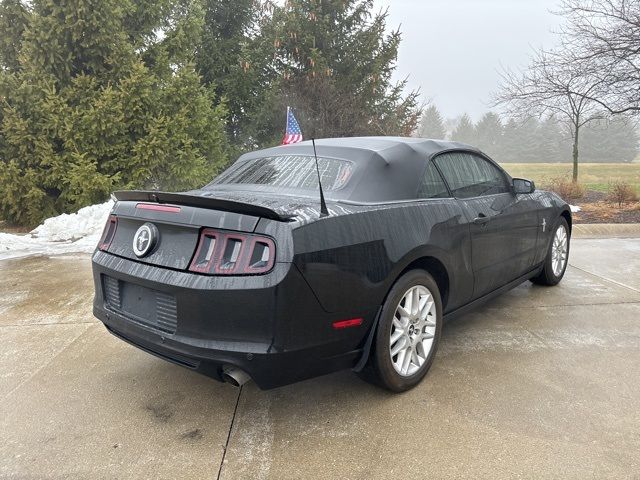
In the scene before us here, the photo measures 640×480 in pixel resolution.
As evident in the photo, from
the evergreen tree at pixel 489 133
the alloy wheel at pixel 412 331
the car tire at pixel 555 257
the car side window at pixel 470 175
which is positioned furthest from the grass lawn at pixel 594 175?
the evergreen tree at pixel 489 133

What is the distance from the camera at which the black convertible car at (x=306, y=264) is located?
2080mm

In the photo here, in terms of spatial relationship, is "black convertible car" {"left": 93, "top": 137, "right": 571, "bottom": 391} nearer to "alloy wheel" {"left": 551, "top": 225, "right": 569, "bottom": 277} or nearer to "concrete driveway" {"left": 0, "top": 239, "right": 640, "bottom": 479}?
"concrete driveway" {"left": 0, "top": 239, "right": 640, "bottom": 479}

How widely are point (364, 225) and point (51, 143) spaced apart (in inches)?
368

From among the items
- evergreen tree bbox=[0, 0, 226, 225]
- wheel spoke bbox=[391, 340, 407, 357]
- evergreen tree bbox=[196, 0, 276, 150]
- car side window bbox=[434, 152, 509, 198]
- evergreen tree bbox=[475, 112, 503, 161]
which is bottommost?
wheel spoke bbox=[391, 340, 407, 357]

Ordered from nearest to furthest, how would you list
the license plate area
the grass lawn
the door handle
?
the license plate area
the door handle
the grass lawn

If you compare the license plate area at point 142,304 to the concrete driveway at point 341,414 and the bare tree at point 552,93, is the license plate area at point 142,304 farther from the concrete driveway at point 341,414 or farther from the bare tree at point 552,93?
the bare tree at point 552,93

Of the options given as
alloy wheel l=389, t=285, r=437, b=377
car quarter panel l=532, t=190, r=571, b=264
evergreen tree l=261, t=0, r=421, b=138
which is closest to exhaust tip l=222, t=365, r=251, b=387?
alloy wheel l=389, t=285, r=437, b=377

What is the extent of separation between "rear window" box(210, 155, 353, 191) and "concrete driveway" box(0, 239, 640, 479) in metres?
1.25

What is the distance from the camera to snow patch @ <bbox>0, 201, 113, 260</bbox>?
273 inches

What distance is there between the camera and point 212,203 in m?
2.21

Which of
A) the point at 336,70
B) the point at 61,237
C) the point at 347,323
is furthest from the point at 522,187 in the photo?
the point at 336,70

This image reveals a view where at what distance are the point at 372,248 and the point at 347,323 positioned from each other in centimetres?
41

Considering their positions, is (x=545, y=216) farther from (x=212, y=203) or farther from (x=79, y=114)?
(x=79, y=114)

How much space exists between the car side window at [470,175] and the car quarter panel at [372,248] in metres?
0.35
